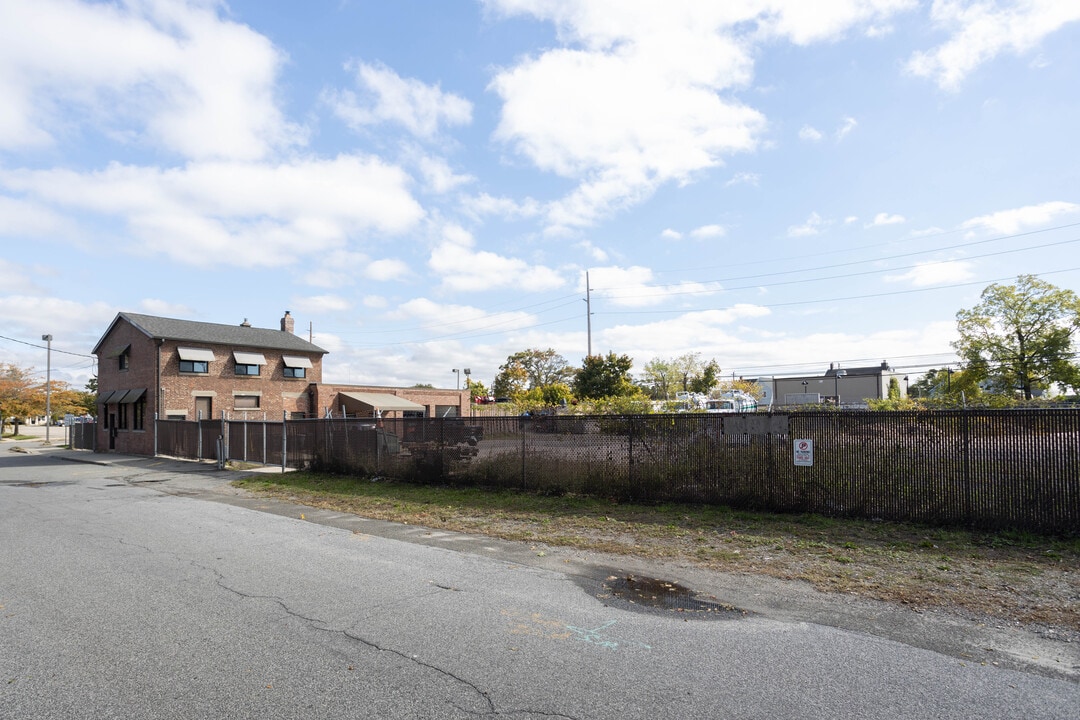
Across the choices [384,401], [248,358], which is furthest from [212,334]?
[384,401]

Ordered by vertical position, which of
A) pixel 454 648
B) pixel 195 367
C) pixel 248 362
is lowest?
pixel 454 648

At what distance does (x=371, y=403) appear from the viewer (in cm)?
3784

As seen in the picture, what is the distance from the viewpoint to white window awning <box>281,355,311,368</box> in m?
34.9

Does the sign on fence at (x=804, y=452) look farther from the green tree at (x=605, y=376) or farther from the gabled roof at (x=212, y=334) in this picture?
the green tree at (x=605, y=376)

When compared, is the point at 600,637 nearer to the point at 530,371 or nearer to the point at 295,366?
the point at 295,366

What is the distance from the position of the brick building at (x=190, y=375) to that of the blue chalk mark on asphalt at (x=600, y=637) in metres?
26.3

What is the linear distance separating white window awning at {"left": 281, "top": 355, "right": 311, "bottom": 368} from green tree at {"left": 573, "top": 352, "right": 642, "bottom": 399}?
21584 mm

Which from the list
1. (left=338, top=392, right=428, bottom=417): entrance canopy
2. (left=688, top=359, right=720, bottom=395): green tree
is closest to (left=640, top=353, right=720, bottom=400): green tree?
(left=688, top=359, right=720, bottom=395): green tree

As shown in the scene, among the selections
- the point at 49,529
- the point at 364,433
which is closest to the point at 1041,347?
the point at 364,433

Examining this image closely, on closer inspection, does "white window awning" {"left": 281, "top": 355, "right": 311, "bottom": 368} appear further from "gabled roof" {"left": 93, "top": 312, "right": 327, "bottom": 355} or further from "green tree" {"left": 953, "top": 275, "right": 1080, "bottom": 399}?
"green tree" {"left": 953, "top": 275, "right": 1080, "bottom": 399}

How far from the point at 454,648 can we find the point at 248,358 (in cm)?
3204

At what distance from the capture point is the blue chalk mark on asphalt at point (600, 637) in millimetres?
4715

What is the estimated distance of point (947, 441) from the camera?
28.5 ft

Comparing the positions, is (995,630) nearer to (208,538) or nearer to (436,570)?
(436,570)
